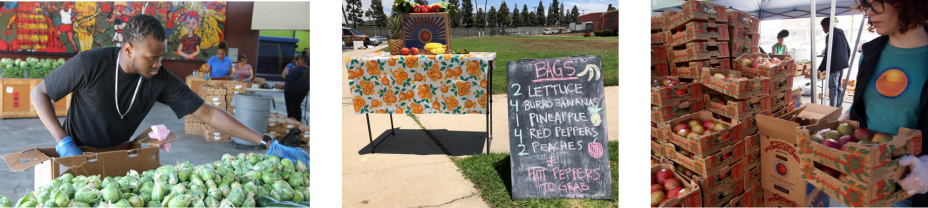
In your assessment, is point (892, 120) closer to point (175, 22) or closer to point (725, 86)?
point (725, 86)

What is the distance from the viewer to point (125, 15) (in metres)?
3.34

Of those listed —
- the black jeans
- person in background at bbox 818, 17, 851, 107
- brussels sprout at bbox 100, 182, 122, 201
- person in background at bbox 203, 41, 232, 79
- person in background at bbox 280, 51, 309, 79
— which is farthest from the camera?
the black jeans

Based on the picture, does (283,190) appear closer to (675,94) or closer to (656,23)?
(675,94)

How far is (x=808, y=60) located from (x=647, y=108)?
1524 mm

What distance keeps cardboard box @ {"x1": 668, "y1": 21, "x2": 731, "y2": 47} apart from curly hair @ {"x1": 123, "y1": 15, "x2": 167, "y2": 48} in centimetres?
357

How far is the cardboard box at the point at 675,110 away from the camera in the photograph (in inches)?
112

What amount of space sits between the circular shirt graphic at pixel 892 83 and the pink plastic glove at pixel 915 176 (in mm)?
386

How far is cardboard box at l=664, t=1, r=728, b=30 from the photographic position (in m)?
2.75

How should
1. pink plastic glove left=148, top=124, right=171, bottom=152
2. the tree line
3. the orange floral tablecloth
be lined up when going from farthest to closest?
the tree line
the orange floral tablecloth
pink plastic glove left=148, top=124, right=171, bottom=152

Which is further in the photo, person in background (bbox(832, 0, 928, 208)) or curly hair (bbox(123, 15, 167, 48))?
curly hair (bbox(123, 15, 167, 48))

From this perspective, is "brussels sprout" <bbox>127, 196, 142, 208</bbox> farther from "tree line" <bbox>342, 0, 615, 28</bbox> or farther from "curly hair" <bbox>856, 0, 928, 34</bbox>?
"tree line" <bbox>342, 0, 615, 28</bbox>

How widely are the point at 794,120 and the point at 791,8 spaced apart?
79cm

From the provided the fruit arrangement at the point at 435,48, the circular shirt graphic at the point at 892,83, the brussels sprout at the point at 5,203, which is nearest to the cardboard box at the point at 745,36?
the circular shirt graphic at the point at 892,83

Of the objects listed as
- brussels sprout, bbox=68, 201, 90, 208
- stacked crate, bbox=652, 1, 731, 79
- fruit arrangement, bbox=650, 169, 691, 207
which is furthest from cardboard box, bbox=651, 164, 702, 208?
brussels sprout, bbox=68, 201, 90, 208
